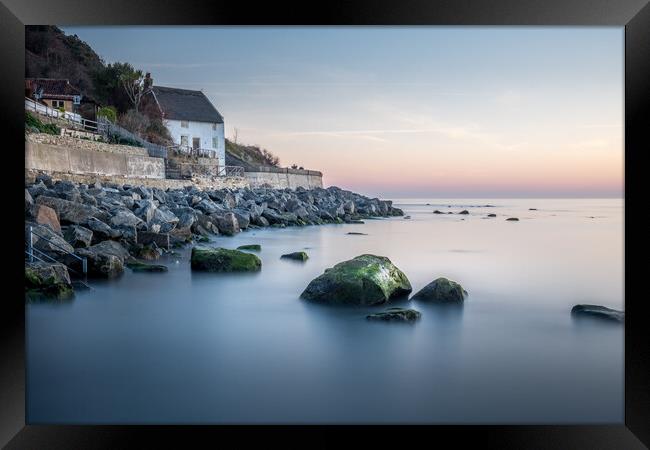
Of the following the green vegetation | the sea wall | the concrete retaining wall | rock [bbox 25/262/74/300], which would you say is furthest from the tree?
rock [bbox 25/262/74/300]

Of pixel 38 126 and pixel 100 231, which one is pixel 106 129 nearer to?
pixel 38 126

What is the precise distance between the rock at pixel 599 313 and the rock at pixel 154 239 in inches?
178

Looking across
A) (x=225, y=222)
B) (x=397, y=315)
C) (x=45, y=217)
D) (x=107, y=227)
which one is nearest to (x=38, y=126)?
(x=225, y=222)

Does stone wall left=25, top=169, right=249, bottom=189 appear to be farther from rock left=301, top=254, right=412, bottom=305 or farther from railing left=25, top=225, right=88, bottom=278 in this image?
rock left=301, top=254, right=412, bottom=305

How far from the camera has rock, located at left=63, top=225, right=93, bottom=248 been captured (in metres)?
5.71

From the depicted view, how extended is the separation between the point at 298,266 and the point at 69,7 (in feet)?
16.5

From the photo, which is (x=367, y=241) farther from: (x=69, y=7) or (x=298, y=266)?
(x=69, y=7)

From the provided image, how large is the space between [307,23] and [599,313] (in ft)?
11.4

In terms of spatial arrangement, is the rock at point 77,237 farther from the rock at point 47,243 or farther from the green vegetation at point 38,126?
the green vegetation at point 38,126

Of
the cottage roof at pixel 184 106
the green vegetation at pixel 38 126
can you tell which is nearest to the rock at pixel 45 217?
the green vegetation at pixel 38 126

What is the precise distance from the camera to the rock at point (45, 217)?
568 cm

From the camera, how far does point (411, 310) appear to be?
4191 mm

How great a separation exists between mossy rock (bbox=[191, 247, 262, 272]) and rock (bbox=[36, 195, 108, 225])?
1.47 metres

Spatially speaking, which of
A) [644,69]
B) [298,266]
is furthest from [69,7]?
[298,266]
